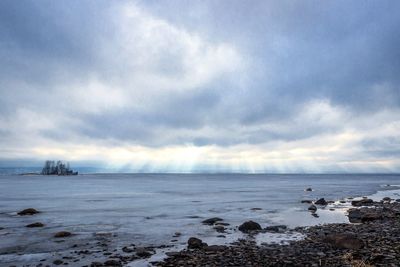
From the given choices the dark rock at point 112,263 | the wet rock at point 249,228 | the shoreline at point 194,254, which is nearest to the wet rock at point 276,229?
the wet rock at point 249,228

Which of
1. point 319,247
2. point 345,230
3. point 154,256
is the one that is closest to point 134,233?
point 154,256

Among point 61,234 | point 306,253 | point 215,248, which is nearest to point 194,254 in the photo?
point 215,248

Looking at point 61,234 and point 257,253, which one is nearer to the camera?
point 257,253

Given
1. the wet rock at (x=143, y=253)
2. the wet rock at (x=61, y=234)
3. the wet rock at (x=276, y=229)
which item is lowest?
the wet rock at (x=61, y=234)

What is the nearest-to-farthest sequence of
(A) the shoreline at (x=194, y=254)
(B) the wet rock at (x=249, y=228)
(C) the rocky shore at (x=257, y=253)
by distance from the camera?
(C) the rocky shore at (x=257, y=253), (A) the shoreline at (x=194, y=254), (B) the wet rock at (x=249, y=228)

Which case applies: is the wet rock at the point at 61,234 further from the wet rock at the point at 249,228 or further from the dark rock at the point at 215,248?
the wet rock at the point at 249,228

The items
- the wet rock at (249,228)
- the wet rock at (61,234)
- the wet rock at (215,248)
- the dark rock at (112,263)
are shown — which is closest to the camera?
the dark rock at (112,263)

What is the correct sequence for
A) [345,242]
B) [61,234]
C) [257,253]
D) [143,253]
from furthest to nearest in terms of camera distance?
[61,234] < [345,242] < [143,253] < [257,253]

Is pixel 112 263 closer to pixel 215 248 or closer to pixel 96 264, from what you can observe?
pixel 96 264

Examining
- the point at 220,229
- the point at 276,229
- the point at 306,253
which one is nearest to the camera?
the point at 306,253

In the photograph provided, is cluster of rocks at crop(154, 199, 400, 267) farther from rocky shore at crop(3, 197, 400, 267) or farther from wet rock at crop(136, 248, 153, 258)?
wet rock at crop(136, 248, 153, 258)

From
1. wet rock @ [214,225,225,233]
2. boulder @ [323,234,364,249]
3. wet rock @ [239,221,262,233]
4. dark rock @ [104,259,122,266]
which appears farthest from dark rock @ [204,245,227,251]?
wet rock @ [239,221,262,233]

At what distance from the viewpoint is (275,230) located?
2181 cm

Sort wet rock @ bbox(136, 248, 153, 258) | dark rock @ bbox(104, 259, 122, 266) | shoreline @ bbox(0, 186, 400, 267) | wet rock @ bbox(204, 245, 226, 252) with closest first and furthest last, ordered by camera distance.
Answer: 1. shoreline @ bbox(0, 186, 400, 267)
2. dark rock @ bbox(104, 259, 122, 266)
3. wet rock @ bbox(136, 248, 153, 258)
4. wet rock @ bbox(204, 245, 226, 252)
